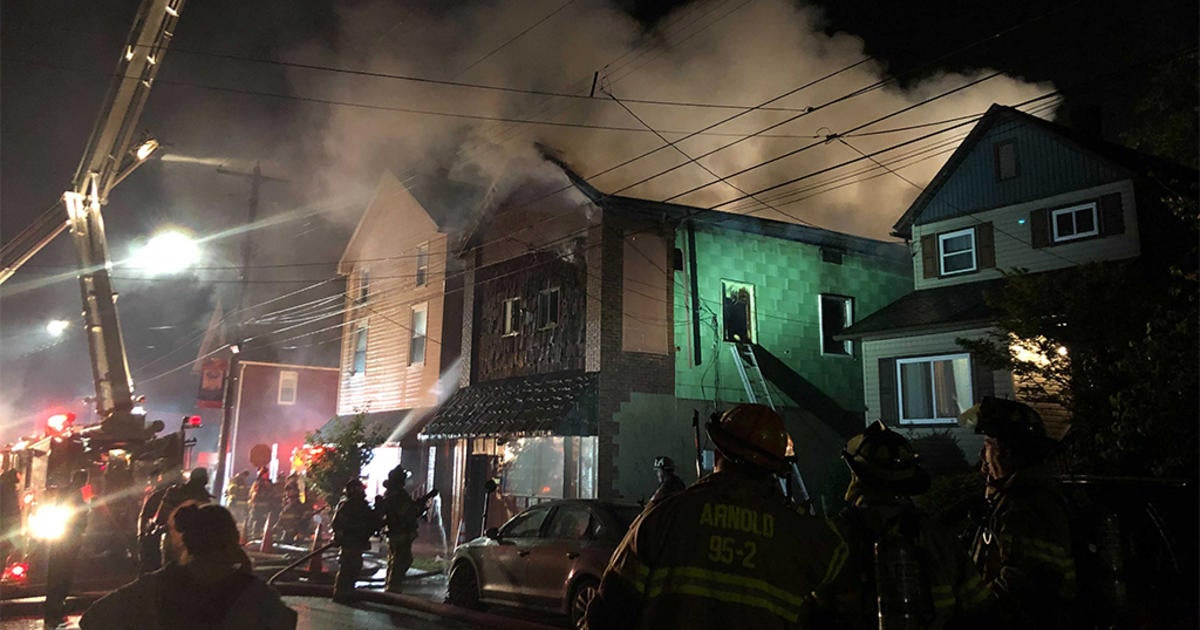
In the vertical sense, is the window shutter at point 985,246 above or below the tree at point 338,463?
above

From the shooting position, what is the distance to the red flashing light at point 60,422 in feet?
38.6

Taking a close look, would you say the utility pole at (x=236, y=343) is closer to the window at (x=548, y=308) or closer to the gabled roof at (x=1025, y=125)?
the window at (x=548, y=308)

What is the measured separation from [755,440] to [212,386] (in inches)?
1313

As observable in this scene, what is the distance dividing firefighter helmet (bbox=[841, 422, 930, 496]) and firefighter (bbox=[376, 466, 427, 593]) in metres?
9.52

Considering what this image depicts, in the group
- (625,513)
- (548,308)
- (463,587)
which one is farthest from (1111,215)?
(463,587)

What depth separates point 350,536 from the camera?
36.9ft

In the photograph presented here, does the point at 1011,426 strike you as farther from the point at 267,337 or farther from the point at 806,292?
the point at 267,337

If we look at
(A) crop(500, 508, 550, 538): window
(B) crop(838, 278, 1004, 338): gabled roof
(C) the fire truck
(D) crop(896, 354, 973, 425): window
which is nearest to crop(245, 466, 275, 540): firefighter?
(C) the fire truck

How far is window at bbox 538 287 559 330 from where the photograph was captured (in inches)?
685

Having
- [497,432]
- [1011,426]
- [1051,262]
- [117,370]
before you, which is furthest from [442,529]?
[1011,426]

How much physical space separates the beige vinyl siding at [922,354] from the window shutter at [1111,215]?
9.34 feet

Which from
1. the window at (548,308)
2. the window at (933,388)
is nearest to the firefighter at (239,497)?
the window at (548,308)

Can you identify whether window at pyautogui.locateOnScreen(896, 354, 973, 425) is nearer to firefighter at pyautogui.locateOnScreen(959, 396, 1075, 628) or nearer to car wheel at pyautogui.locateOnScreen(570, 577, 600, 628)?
car wheel at pyautogui.locateOnScreen(570, 577, 600, 628)

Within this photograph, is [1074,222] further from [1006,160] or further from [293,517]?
[293,517]
